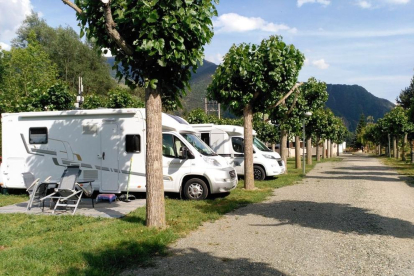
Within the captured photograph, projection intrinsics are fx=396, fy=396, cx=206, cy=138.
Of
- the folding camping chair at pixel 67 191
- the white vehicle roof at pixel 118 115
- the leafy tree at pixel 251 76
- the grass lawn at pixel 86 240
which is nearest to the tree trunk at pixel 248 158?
the leafy tree at pixel 251 76

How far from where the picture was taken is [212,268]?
5.34 meters

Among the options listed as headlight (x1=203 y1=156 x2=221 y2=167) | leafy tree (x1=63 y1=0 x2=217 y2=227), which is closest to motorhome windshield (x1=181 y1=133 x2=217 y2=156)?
headlight (x1=203 y1=156 x2=221 y2=167)

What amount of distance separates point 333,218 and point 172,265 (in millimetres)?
4664

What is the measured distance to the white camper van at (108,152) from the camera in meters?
11.6

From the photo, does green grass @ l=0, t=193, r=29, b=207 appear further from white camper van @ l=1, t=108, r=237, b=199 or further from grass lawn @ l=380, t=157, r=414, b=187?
grass lawn @ l=380, t=157, r=414, b=187

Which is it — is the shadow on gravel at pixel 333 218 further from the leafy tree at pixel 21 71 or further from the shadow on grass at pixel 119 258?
the leafy tree at pixel 21 71

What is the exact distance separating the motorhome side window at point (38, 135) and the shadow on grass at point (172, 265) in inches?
296

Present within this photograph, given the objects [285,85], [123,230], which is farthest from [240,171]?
[123,230]

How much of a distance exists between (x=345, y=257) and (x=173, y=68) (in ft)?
14.9

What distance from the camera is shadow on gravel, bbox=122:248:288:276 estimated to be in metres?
5.13

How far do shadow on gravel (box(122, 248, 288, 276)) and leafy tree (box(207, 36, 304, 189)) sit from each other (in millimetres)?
8478

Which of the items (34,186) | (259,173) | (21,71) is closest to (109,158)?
(34,186)

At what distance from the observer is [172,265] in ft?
18.0

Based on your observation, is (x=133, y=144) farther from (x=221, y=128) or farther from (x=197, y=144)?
(x=221, y=128)
